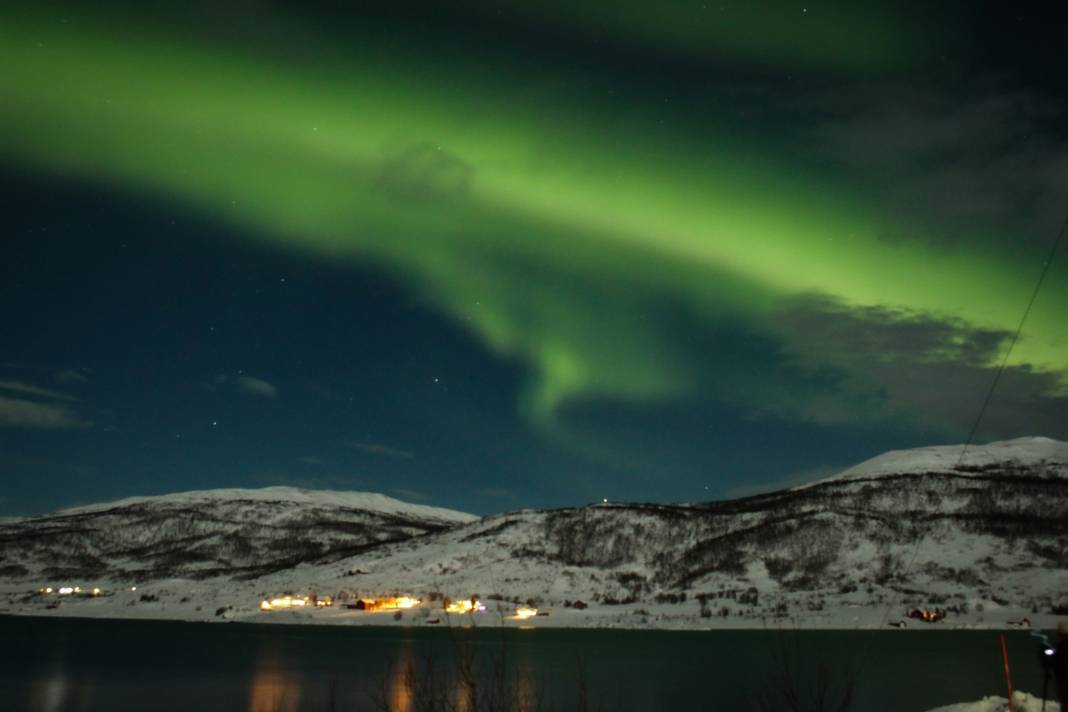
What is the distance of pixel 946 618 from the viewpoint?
9650 cm

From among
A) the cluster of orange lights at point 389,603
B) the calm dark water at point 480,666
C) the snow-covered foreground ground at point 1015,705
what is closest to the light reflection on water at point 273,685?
the calm dark water at point 480,666

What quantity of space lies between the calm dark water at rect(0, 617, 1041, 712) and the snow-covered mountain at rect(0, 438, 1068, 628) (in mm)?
20251

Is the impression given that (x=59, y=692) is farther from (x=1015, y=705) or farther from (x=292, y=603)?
(x=292, y=603)

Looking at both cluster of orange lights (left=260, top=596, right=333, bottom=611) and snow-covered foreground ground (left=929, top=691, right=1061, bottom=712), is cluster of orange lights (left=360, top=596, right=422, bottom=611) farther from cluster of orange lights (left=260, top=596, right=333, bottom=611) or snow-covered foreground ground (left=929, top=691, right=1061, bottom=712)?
snow-covered foreground ground (left=929, top=691, right=1061, bottom=712)

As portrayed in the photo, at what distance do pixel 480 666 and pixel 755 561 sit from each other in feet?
306

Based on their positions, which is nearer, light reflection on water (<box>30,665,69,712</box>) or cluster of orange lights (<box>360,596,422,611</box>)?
light reflection on water (<box>30,665,69,712</box>)

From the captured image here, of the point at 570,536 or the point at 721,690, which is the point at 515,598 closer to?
the point at 570,536

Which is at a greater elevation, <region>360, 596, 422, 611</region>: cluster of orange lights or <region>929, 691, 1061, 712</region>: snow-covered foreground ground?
<region>360, 596, 422, 611</region>: cluster of orange lights

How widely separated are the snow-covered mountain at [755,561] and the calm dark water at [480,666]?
20.3 meters

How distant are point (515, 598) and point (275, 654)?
64.0 metres

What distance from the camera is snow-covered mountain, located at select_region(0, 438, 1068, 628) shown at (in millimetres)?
109500

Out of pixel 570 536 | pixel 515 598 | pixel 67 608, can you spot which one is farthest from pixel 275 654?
pixel 570 536

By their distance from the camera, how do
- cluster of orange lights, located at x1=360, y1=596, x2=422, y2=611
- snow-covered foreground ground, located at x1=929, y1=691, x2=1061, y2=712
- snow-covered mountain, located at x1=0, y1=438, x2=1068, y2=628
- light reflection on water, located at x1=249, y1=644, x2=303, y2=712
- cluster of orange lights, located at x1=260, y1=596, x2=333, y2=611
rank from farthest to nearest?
1. cluster of orange lights, located at x1=260, y1=596, x2=333, y2=611
2. cluster of orange lights, located at x1=360, y1=596, x2=422, y2=611
3. snow-covered mountain, located at x1=0, y1=438, x2=1068, y2=628
4. light reflection on water, located at x1=249, y1=644, x2=303, y2=712
5. snow-covered foreground ground, located at x1=929, y1=691, x2=1061, y2=712

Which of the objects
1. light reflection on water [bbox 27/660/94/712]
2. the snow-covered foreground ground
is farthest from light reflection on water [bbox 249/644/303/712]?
the snow-covered foreground ground
